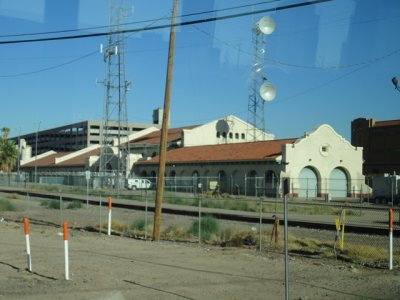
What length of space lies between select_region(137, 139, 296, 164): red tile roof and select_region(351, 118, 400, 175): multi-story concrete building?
3096cm

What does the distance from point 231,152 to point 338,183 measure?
12116 millimetres

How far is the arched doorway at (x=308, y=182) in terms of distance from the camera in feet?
192

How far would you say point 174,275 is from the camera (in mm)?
10758

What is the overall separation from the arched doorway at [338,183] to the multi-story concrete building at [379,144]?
25.7 metres

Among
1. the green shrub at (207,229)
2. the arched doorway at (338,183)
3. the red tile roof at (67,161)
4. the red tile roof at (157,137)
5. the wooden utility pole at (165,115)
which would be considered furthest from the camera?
the red tile roof at (67,161)

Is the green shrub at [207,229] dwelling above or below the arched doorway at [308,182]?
below

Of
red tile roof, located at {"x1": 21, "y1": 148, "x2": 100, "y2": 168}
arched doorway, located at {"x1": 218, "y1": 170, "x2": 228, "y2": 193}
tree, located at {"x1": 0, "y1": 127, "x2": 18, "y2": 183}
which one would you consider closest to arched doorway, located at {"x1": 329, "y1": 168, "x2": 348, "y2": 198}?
arched doorway, located at {"x1": 218, "y1": 170, "x2": 228, "y2": 193}

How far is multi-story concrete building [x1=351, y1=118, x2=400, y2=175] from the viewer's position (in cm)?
8831

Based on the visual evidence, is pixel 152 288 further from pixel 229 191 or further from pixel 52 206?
pixel 229 191

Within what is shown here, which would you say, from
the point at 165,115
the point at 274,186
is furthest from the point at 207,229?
the point at 274,186

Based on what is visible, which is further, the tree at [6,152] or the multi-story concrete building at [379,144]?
the tree at [6,152]

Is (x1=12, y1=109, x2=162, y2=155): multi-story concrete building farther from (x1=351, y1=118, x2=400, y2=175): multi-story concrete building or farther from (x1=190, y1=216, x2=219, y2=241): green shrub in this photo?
(x1=190, y1=216, x2=219, y2=241): green shrub

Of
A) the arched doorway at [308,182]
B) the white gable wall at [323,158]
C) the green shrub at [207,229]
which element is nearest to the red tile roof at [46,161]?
the arched doorway at [308,182]

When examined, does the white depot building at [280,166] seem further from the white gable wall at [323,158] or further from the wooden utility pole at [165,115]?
the wooden utility pole at [165,115]
